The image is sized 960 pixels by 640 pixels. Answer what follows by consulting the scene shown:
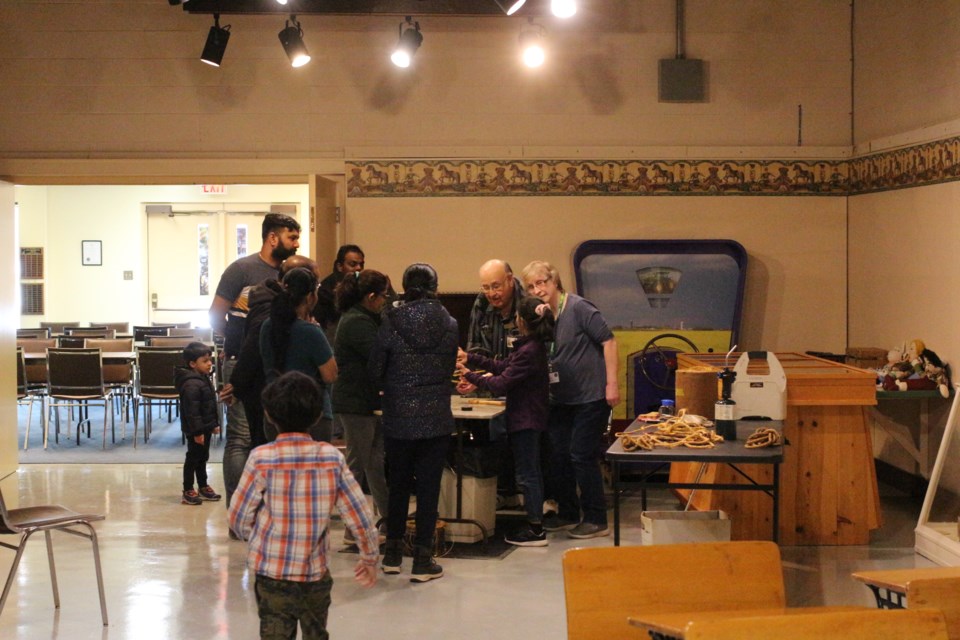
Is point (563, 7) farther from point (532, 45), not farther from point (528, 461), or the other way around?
point (528, 461)

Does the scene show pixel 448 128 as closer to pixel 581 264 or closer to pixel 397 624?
pixel 581 264

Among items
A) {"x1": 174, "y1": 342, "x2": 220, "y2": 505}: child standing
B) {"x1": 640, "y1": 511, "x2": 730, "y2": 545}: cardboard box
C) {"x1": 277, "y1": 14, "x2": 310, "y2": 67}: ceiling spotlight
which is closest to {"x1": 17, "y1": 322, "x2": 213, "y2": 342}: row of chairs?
{"x1": 174, "y1": 342, "x2": 220, "y2": 505}: child standing

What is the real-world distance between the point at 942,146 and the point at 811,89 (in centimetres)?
172

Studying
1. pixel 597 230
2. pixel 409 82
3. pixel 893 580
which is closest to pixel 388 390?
Result: pixel 893 580

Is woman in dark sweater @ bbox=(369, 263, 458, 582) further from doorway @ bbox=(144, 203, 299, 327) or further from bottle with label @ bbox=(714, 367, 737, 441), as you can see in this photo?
doorway @ bbox=(144, 203, 299, 327)

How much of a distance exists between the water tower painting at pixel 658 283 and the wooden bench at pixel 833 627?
6.07 metres

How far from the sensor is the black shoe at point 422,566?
17.6ft

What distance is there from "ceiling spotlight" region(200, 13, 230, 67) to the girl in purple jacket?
3305mm

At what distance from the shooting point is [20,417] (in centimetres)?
1189

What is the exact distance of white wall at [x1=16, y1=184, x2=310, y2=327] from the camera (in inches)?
586

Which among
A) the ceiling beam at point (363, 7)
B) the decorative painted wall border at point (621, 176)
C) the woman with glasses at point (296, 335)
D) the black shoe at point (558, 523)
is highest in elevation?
the ceiling beam at point (363, 7)

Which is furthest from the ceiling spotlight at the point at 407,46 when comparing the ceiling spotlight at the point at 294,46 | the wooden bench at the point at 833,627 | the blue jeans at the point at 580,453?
the wooden bench at the point at 833,627

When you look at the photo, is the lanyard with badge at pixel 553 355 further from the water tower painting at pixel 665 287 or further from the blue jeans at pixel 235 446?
the water tower painting at pixel 665 287

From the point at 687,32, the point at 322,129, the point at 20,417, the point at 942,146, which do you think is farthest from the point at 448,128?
the point at 20,417
